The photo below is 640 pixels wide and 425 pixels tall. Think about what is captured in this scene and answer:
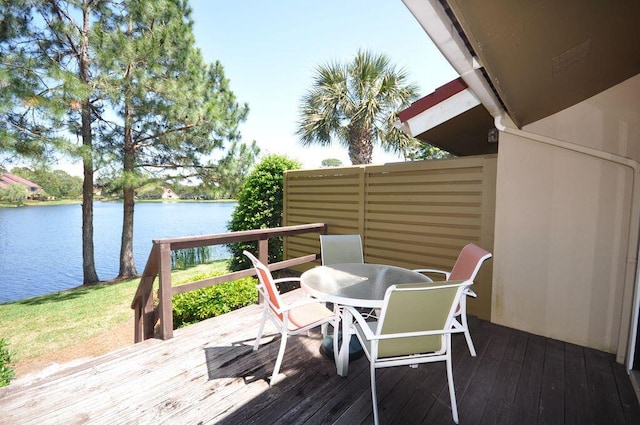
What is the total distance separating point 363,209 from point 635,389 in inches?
116

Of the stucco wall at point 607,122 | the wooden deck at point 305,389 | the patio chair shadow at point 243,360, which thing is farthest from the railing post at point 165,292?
the stucco wall at point 607,122

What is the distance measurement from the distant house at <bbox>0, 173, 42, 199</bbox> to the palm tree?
6.49m

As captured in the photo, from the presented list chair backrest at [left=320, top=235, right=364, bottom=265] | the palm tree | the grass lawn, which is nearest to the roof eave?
chair backrest at [left=320, top=235, right=364, bottom=265]

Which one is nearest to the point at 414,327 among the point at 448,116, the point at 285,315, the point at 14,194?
the point at 285,315

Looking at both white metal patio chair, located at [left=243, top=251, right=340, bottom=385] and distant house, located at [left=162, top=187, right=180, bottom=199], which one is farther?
distant house, located at [left=162, top=187, right=180, bottom=199]

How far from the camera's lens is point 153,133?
831cm

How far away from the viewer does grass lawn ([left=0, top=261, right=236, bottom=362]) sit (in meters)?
4.62

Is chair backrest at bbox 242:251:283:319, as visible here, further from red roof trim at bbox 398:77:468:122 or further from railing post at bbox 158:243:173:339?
red roof trim at bbox 398:77:468:122

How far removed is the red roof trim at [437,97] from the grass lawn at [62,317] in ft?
11.8

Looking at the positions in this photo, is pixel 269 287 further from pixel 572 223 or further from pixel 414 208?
pixel 572 223

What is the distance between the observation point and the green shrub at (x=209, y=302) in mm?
3629

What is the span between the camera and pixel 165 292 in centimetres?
260

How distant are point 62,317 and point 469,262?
7.10 metres

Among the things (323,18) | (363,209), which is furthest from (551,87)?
(323,18)
